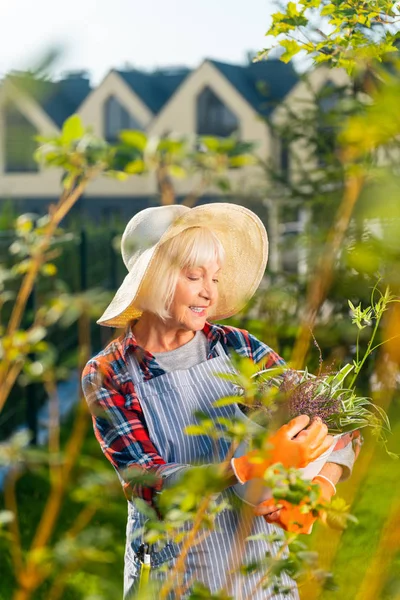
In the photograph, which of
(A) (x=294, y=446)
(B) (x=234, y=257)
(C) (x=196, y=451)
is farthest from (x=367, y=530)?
(A) (x=294, y=446)

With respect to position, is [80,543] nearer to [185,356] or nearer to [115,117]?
[185,356]

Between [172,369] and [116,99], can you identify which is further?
[116,99]

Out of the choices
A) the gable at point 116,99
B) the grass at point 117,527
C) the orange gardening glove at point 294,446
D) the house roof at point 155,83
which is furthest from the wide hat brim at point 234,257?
the house roof at point 155,83

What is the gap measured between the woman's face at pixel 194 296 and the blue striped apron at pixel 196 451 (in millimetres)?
130

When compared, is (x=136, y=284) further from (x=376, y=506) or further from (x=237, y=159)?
(x=376, y=506)

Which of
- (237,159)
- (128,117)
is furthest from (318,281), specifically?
(128,117)

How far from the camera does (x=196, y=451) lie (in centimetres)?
239

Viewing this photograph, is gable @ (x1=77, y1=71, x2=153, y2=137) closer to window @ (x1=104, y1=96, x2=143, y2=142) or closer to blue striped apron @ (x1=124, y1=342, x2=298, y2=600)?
window @ (x1=104, y1=96, x2=143, y2=142)

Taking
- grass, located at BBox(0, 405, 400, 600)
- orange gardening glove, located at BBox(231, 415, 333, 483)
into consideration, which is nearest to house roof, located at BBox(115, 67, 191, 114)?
grass, located at BBox(0, 405, 400, 600)

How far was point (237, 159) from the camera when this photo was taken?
113 centimetres

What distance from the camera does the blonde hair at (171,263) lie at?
2.46 meters

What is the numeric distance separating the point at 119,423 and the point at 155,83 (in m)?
37.1

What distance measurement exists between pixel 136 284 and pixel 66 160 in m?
1.23

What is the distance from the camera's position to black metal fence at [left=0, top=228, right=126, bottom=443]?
721 cm
